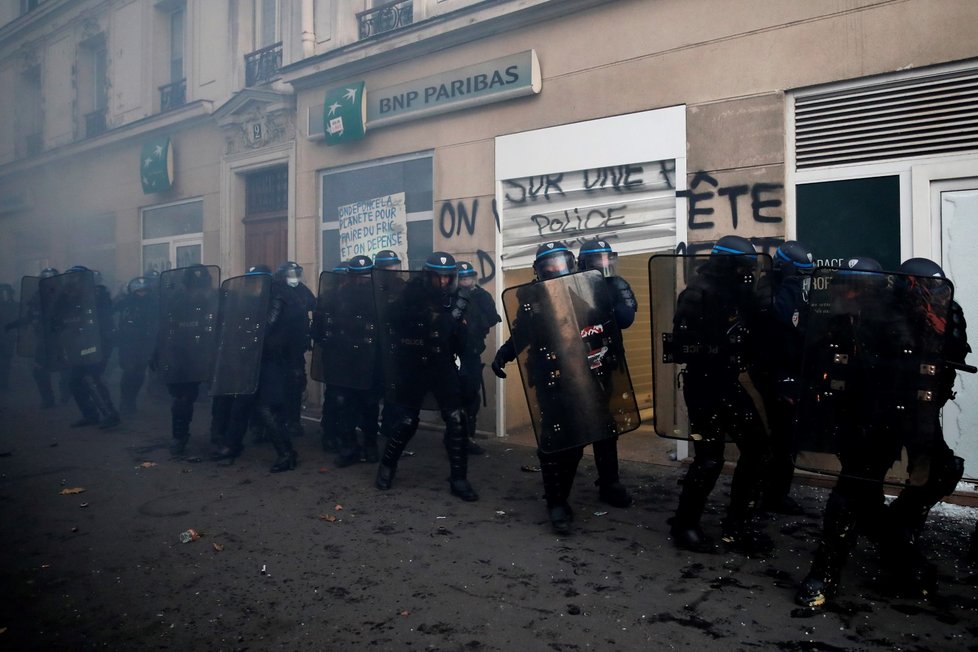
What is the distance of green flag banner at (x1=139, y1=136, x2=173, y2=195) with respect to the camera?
13.3 meters

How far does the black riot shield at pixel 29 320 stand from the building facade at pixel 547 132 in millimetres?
2803

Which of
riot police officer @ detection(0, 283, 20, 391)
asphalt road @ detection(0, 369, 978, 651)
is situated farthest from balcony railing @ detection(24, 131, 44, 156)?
asphalt road @ detection(0, 369, 978, 651)

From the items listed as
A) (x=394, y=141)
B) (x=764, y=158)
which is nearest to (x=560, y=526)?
(x=764, y=158)

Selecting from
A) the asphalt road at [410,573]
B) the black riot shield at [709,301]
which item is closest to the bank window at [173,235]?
the asphalt road at [410,573]

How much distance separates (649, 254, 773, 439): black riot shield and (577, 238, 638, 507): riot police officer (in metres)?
0.30

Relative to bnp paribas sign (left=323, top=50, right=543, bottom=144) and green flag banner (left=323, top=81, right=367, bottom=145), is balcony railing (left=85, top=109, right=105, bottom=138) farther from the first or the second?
bnp paribas sign (left=323, top=50, right=543, bottom=144)

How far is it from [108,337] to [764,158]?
314 inches

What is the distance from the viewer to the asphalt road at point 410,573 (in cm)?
319

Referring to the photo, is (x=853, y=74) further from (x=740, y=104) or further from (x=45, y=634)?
(x=45, y=634)

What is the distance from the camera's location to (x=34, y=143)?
1838 cm

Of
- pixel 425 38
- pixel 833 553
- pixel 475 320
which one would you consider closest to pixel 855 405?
pixel 833 553

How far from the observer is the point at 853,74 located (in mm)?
5719

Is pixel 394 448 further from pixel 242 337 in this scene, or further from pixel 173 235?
pixel 173 235

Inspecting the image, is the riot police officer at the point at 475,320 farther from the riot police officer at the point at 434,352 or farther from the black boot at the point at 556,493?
the black boot at the point at 556,493
